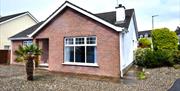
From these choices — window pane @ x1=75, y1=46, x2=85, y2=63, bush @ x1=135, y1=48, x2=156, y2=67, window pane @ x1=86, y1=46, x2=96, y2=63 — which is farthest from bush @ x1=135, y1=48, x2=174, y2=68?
window pane @ x1=75, y1=46, x2=85, y2=63

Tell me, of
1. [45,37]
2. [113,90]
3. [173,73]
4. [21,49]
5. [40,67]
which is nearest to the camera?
[113,90]

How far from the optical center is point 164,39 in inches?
1185

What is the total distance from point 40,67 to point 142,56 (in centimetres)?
1042

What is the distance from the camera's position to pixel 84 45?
15.1 m

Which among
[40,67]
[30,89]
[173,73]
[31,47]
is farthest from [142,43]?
[30,89]

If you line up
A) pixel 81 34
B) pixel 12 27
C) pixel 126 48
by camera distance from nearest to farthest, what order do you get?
1. pixel 81 34
2. pixel 126 48
3. pixel 12 27

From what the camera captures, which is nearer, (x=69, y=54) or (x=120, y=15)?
(x=69, y=54)

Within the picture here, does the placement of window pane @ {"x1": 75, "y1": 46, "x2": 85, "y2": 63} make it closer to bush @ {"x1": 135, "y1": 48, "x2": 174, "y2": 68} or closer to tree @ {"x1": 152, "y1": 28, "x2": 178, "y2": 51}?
bush @ {"x1": 135, "y1": 48, "x2": 174, "y2": 68}

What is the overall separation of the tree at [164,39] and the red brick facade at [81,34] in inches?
683

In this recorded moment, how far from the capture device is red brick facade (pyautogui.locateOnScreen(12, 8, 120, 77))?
14109 millimetres

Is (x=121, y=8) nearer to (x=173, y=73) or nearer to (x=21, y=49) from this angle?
(x=173, y=73)

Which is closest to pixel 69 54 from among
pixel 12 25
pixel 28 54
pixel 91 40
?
pixel 91 40

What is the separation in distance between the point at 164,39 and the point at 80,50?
19.2 m

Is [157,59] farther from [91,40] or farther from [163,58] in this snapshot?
[91,40]
